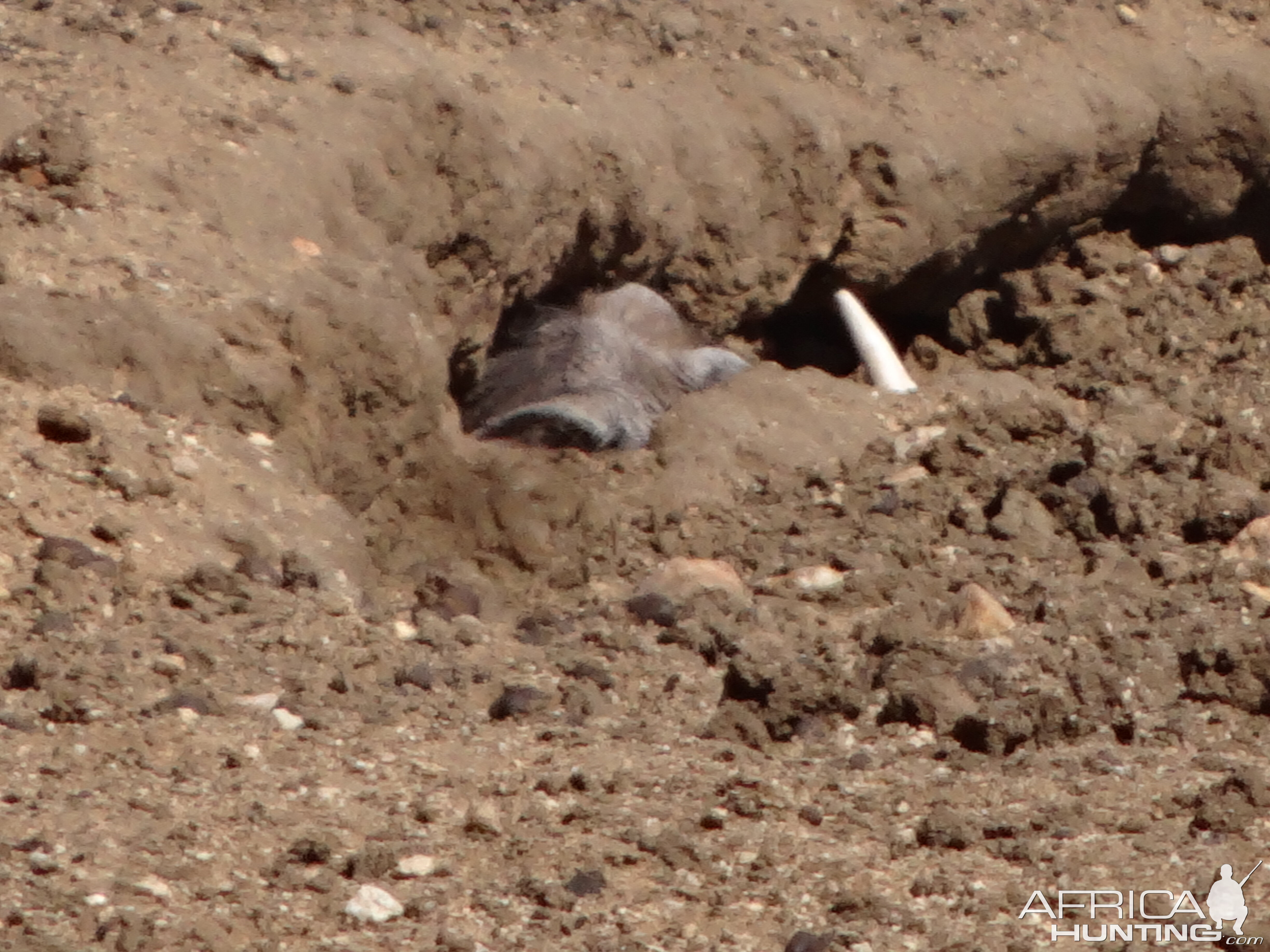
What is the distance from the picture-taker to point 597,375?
5215 millimetres

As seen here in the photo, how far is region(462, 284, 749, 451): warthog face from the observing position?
486 centimetres

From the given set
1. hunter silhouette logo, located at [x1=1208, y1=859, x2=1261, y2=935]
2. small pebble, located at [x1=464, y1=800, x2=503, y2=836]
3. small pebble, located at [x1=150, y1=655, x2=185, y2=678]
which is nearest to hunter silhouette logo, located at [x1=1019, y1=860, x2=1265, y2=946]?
hunter silhouette logo, located at [x1=1208, y1=859, x2=1261, y2=935]

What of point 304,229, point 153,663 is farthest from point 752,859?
point 304,229

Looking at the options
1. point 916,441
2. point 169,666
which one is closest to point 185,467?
point 169,666

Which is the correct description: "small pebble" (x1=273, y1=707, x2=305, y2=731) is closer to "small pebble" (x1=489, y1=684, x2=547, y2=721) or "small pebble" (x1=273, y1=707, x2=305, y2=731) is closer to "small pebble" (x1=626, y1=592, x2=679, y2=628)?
"small pebble" (x1=489, y1=684, x2=547, y2=721)

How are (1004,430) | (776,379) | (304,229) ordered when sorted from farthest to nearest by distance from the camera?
(776,379) < (1004,430) < (304,229)

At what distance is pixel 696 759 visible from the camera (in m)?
2.84

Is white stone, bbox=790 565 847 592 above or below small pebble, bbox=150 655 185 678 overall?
above

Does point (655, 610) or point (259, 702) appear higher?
point (655, 610)

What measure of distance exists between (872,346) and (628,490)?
1.74 metres

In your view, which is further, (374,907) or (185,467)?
(185,467)

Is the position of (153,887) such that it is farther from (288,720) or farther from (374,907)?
(288,720)

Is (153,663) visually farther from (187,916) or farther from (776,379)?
(776,379)

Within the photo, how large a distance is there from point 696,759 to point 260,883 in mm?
803
